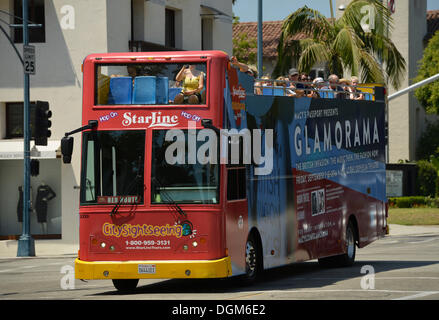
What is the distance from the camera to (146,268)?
13.9 m

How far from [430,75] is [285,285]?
40544 mm

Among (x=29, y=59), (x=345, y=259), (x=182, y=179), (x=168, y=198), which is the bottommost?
(x=345, y=259)

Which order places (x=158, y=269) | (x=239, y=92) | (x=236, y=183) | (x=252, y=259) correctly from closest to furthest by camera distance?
(x=158, y=269), (x=236, y=183), (x=239, y=92), (x=252, y=259)

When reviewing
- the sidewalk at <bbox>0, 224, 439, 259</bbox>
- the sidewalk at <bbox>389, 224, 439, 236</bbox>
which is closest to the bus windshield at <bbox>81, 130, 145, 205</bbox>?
the sidewalk at <bbox>0, 224, 439, 259</bbox>

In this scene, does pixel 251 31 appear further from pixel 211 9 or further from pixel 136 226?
pixel 136 226

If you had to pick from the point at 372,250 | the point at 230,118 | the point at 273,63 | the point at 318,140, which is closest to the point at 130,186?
the point at 230,118

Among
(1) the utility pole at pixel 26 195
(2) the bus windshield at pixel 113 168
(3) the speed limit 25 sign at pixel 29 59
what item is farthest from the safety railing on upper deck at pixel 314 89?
(1) the utility pole at pixel 26 195

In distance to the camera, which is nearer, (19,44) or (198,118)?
(198,118)

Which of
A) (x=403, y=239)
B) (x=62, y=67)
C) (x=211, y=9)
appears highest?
(x=211, y=9)

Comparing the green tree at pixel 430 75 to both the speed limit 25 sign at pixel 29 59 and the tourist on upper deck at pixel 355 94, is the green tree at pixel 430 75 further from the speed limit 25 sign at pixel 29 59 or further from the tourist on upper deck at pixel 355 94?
the tourist on upper deck at pixel 355 94

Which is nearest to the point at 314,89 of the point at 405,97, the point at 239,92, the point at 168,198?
the point at 239,92

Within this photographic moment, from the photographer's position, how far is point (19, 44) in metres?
33.4

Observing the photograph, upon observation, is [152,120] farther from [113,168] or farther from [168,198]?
[168,198]

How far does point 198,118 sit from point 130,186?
4.72 ft
